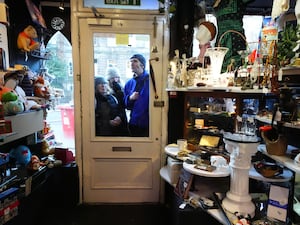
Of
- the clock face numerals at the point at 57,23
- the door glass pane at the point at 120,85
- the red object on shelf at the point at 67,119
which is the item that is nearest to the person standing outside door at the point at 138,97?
the door glass pane at the point at 120,85

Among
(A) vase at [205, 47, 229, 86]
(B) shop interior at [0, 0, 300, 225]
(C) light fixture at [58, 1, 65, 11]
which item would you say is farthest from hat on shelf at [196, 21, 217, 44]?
(C) light fixture at [58, 1, 65, 11]

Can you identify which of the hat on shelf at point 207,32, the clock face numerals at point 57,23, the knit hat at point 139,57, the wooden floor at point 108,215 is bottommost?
the wooden floor at point 108,215

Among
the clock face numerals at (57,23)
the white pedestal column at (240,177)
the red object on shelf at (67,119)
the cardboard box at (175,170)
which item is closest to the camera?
the white pedestal column at (240,177)

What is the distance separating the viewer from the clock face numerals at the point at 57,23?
284cm

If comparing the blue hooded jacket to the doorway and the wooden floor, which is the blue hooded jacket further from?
the wooden floor

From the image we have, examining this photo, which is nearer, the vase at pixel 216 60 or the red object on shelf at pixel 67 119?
the vase at pixel 216 60

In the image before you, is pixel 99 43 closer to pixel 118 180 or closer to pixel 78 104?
pixel 78 104

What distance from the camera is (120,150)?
2738mm

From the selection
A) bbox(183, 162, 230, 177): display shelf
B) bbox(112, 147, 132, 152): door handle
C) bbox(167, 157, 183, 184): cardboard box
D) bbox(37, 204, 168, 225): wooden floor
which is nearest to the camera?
bbox(183, 162, 230, 177): display shelf

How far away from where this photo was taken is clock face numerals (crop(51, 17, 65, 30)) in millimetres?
2844

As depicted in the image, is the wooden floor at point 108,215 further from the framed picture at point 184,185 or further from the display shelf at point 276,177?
the display shelf at point 276,177

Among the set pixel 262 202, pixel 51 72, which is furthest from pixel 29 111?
pixel 262 202

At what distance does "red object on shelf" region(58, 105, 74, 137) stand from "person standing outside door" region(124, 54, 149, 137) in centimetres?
86

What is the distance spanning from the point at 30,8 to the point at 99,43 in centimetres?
74
